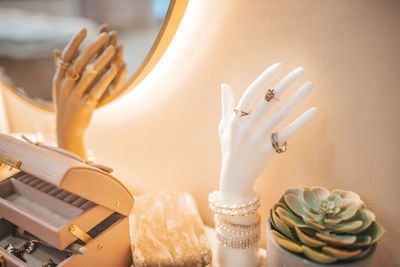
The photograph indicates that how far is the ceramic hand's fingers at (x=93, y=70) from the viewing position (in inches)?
24.6

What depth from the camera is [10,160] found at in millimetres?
489

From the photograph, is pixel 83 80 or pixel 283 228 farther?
pixel 83 80

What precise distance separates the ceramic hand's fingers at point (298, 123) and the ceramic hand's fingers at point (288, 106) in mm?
18

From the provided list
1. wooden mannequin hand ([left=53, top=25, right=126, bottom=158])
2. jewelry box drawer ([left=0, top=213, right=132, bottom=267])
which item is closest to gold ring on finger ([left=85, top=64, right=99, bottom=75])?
wooden mannequin hand ([left=53, top=25, right=126, bottom=158])

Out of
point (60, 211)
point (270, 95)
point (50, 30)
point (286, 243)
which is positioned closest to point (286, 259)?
point (286, 243)

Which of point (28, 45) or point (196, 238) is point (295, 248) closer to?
point (196, 238)

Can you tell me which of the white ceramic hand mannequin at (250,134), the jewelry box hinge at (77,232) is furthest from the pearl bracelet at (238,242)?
the jewelry box hinge at (77,232)

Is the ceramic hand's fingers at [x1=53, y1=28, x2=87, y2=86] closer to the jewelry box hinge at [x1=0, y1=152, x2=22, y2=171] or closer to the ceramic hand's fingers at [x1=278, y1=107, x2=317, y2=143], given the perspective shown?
the jewelry box hinge at [x1=0, y1=152, x2=22, y2=171]

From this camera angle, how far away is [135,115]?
71 cm

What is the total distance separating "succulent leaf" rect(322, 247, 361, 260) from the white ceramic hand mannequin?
0.48ft

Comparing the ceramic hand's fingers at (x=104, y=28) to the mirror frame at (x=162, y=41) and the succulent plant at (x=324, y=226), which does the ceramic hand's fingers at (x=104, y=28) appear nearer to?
the mirror frame at (x=162, y=41)

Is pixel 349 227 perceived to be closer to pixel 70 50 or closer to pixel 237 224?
pixel 237 224

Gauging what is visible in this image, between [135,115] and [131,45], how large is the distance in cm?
17

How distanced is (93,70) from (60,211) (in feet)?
0.99
